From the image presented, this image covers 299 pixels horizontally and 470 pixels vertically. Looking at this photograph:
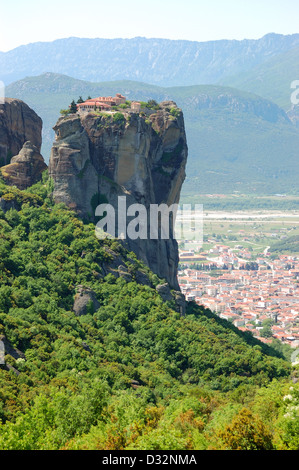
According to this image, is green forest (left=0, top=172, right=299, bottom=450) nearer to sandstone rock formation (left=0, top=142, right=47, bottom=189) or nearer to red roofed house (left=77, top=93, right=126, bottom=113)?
sandstone rock formation (left=0, top=142, right=47, bottom=189)

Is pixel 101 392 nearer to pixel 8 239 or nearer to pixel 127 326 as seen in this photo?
pixel 127 326

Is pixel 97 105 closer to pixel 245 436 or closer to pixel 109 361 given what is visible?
pixel 109 361

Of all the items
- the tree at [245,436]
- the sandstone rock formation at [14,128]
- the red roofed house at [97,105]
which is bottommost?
the tree at [245,436]

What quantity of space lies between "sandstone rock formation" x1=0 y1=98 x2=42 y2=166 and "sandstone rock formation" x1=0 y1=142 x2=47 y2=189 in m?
1.75

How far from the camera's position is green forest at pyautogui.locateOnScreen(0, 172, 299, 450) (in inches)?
1187

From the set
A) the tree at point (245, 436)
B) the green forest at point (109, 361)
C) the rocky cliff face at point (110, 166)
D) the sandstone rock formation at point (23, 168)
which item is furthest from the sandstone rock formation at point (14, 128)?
the tree at point (245, 436)

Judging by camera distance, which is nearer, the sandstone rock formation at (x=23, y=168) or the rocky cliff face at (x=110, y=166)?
the rocky cliff face at (x=110, y=166)

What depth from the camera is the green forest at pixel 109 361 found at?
3016 centimetres

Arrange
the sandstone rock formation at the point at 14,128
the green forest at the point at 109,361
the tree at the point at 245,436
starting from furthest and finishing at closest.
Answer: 1. the sandstone rock formation at the point at 14,128
2. the green forest at the point at 109,361
3. the tree at the point at 245,436

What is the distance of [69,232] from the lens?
57.9 meters

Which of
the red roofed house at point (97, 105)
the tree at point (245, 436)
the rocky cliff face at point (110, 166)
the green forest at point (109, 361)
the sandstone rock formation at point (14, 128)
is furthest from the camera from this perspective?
the red roofed house at point (97, 105)

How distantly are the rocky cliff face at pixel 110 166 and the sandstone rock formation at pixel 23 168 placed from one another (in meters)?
2.06

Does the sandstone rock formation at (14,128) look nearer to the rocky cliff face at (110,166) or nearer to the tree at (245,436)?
the rocky cliff face at (110,166)
